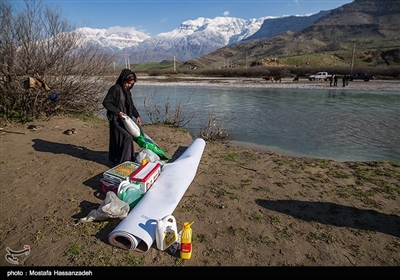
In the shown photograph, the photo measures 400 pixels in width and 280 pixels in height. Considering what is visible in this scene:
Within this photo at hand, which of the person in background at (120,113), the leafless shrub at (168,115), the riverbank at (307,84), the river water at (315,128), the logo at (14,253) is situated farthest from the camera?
the riverbank at (307,84)

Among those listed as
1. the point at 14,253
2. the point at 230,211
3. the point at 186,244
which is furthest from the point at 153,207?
the point at 14,253

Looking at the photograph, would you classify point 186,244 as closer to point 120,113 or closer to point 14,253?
point 14,253

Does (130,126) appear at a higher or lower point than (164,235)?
higher

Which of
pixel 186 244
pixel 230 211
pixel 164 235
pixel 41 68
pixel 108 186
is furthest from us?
pixel 41 68

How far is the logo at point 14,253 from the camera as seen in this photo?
2.72 meters

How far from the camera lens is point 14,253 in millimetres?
2824

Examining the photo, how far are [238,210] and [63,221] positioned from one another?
2.40 meters

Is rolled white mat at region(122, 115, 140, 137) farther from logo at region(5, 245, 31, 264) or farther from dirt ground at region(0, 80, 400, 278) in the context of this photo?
logo at region(5, 245, 31, 264)

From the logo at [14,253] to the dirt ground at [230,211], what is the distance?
0.03 meters

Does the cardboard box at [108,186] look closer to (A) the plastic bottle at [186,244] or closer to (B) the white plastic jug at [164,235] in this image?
(B) the white plastic jug at [164,235]

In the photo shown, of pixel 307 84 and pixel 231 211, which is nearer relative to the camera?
pixel 231 211

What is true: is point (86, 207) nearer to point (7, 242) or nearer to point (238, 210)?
point (7, 242)

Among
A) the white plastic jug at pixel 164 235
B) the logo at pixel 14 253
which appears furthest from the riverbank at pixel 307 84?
the logo at pixel 14 253

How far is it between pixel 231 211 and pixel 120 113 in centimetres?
248
